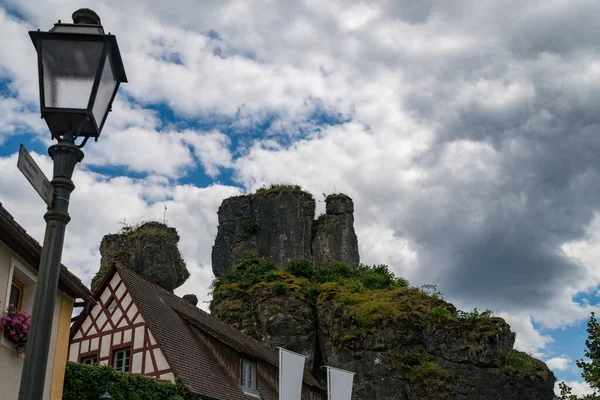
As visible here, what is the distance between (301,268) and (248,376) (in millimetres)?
20188

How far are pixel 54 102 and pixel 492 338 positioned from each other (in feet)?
111

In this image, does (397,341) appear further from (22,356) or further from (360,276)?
(22,356)

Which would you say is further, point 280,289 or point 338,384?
point 280,289

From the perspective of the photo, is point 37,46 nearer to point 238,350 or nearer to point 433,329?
point 238,350

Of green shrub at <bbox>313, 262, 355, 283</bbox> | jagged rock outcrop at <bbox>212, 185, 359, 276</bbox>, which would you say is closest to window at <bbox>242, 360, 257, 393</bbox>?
green shrub at <bbox>313, 262, 355, 283</bbox>

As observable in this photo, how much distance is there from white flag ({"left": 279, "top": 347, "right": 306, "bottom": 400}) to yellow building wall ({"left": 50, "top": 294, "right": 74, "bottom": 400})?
32.5 ft

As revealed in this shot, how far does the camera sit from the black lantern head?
4.15m

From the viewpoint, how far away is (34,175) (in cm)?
407

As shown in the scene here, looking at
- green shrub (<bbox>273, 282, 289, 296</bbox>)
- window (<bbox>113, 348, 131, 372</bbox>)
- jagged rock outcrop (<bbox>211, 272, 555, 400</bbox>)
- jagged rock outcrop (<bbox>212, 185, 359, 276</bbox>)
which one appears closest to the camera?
window (<bbox>113, 348, 131, 372</bbox>)

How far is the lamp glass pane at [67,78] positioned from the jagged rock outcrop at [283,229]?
144 ft

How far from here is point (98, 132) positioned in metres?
4.37

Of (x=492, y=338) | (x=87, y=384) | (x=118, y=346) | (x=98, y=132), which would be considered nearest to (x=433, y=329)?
(x=492, y=338)

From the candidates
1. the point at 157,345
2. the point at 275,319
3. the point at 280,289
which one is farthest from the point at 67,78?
the point at 280,289

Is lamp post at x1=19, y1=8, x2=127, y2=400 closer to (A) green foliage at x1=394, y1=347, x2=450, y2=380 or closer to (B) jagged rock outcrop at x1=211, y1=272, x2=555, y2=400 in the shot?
(B) jagged rock outcrop at x1=211, y1=272, x2=555, y2=400
